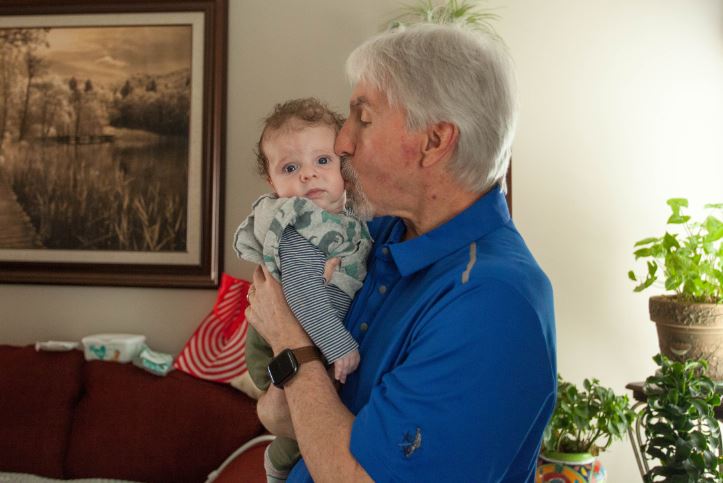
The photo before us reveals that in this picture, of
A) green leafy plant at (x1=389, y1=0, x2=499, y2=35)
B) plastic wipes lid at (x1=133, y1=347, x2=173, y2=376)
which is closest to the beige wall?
green leafy plant at (x1=389, y1=0, x2=499, y2=35)

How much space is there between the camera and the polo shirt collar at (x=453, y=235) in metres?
1.13

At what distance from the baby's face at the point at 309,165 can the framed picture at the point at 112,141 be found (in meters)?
1.61

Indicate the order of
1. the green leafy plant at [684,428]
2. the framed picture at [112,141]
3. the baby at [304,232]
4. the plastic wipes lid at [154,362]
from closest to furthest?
the baby at [304,232] → the green leafy plant at [684,428] → the plastic wipes lid at [154,362] → the framed picture at [112,141]

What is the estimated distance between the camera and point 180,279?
2990mm

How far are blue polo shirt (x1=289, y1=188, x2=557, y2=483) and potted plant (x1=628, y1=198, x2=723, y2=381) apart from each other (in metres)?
1.54

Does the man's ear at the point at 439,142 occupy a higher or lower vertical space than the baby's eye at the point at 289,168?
higher

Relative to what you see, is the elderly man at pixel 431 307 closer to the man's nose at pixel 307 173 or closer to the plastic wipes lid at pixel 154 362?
the man's nose at pixel 307 173

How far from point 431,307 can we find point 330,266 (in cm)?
35

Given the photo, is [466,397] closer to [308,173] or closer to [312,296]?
[312,296]

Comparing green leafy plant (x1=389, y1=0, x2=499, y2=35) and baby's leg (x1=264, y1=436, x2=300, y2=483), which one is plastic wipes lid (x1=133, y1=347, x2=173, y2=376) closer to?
baby's leg (x1=264, y1=436, x2=300, y2=483)

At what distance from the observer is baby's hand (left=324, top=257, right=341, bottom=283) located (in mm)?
1317

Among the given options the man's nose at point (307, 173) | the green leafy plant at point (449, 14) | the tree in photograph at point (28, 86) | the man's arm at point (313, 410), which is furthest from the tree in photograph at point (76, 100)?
the man's arm at point (313, 410)

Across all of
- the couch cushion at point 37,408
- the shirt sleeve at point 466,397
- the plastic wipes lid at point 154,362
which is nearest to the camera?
the shirt sleeve at point 466,397

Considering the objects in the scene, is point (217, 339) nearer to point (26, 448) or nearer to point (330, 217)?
point (26, 448)
